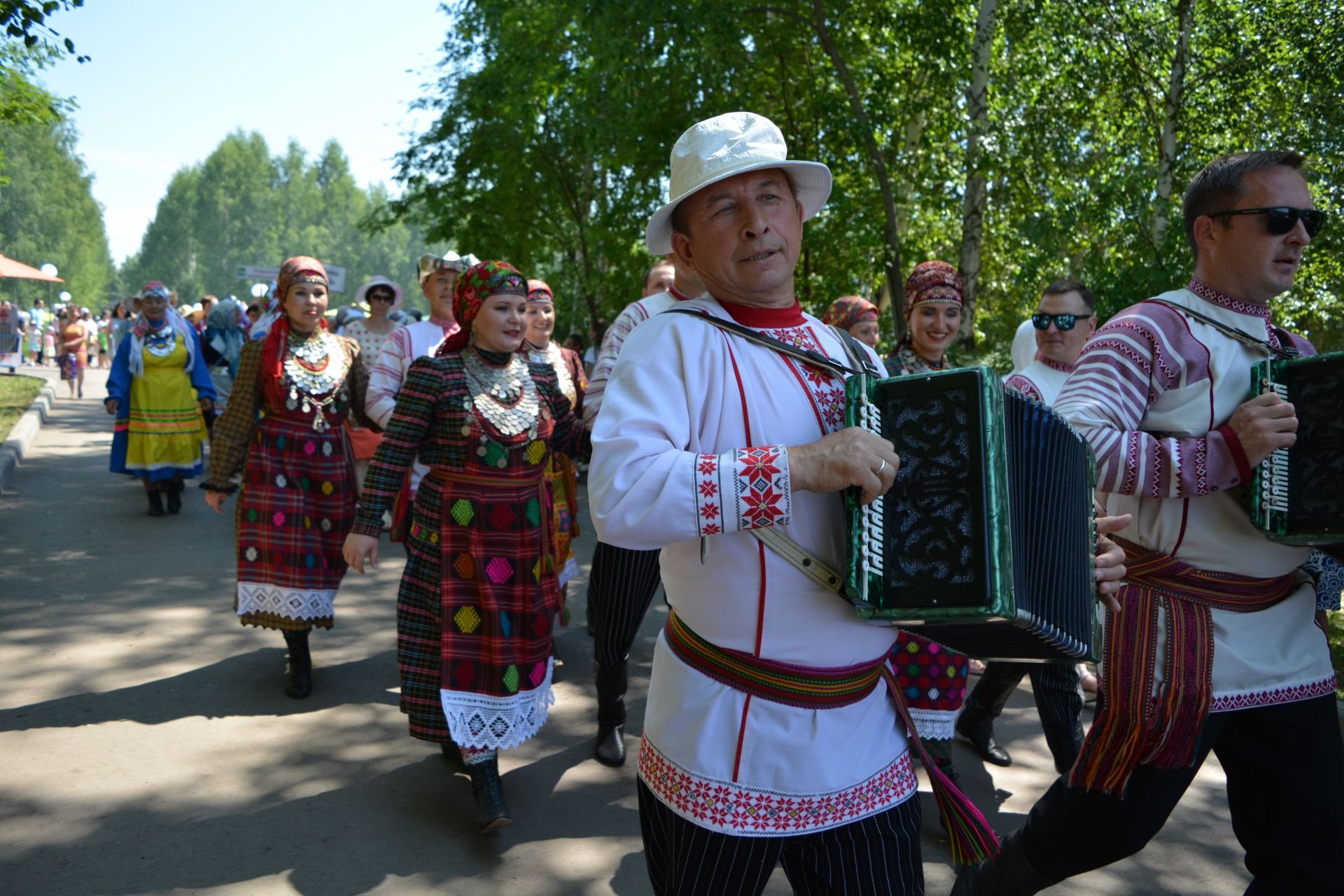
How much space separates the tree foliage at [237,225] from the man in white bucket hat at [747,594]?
120 m

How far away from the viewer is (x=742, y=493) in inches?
79.1

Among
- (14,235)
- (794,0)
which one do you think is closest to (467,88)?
(794,0)

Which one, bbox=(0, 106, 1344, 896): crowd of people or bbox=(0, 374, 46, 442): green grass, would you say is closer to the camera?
bbox=(0, 106, 1344, 896): crowd of people

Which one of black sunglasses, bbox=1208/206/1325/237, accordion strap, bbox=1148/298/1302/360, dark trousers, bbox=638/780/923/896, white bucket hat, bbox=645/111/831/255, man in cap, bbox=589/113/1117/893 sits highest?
white bucket hat, bbox=645/111/831/255

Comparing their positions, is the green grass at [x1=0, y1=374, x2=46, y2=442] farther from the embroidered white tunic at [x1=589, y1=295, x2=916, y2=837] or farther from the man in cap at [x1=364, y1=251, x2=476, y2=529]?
the embroidered white tunic at [x1=589, y1=295, x2=916, y2=837]

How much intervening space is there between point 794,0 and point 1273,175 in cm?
1077

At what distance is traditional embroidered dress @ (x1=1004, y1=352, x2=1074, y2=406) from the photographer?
17.6ft

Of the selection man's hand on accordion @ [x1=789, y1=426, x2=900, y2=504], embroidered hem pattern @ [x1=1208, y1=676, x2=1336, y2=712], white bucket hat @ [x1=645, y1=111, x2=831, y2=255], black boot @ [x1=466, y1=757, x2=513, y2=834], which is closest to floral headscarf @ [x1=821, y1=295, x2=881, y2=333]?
black boot @ [x1=466, y1=757, x2=513, y2=834]

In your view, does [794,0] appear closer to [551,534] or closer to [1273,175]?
[551,534]

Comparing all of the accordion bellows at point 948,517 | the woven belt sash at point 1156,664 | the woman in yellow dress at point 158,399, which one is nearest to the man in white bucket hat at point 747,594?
the accordion bellows at point 948,517

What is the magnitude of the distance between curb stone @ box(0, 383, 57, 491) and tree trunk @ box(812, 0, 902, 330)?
9.81 meters

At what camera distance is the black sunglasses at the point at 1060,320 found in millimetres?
5469

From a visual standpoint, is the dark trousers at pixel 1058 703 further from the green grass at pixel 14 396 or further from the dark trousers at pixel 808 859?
the green grass at pixel 14 396

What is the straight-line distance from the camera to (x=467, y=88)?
816 inches
